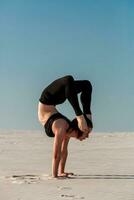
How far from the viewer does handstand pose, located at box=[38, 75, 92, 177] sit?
8.24 metres

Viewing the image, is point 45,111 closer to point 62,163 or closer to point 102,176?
point 62,163

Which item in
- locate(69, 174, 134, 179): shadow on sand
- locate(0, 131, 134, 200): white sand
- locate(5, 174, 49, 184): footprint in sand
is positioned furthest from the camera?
locate(69, 174, 134, 179): shadow on sand

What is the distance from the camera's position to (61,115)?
28.0 ft

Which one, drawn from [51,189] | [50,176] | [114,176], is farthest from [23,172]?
[51,189]

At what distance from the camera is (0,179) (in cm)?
808

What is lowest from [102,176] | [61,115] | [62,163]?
[102,176]

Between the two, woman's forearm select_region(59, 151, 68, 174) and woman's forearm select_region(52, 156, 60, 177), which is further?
woman's forearm select_region(59, 151, 68, 174)

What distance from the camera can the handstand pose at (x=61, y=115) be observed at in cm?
824

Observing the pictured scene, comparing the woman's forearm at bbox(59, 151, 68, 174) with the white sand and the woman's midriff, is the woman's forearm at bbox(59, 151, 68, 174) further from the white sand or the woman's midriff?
the woman's midriff

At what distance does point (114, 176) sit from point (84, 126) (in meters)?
0.73

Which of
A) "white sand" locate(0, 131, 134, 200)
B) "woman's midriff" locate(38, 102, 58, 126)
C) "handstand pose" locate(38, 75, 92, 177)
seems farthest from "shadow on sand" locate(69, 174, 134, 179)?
"woman's midriff" locate(38, 102, 58, 126)

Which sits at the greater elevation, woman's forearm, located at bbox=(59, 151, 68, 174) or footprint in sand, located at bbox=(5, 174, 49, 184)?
woman's forearm, located at bbox=(59, 151, 68, 174)

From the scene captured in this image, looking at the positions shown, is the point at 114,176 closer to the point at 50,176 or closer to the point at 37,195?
the point at 50,176

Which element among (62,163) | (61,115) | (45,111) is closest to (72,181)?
(62,163)
